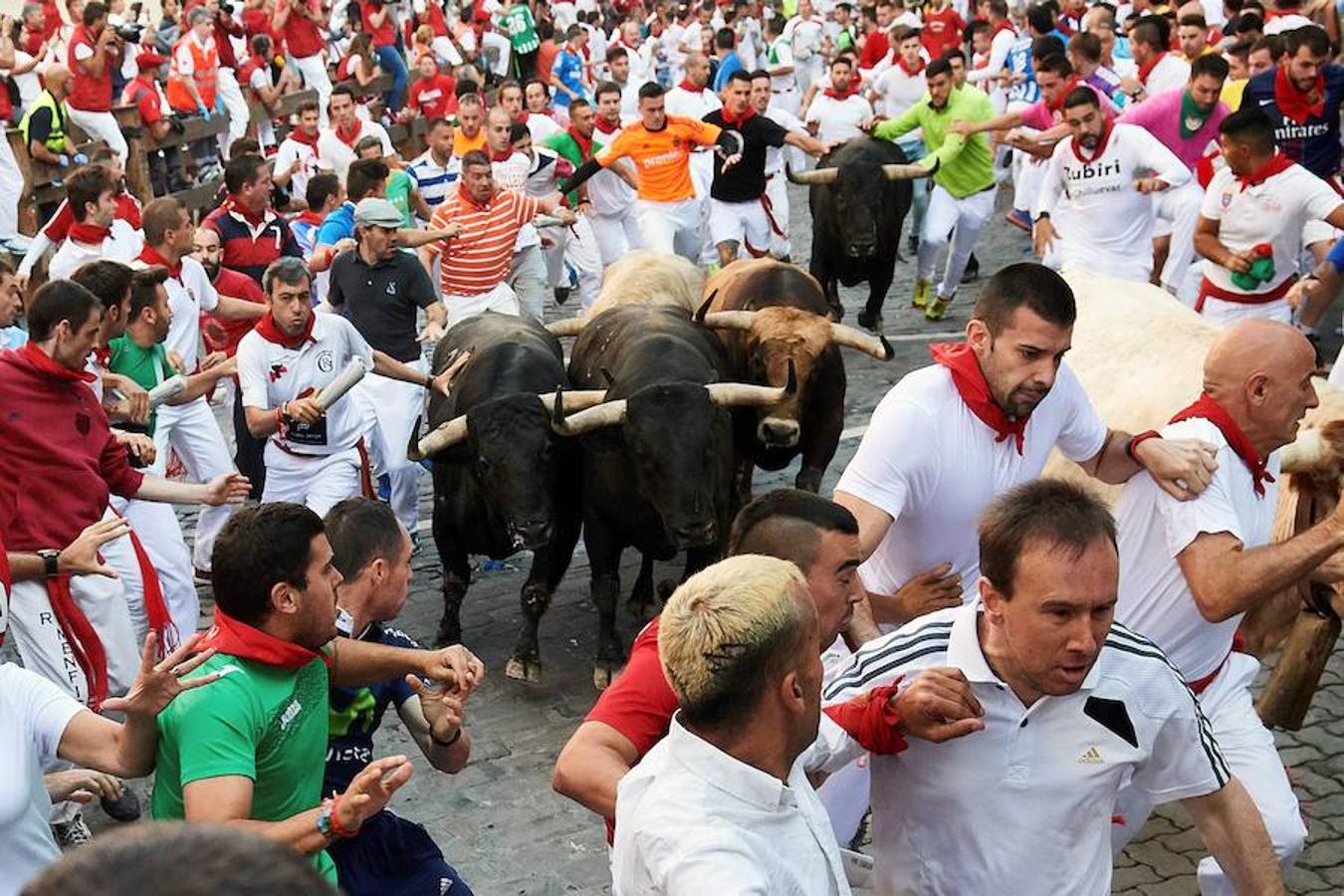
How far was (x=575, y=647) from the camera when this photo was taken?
888 centimetres

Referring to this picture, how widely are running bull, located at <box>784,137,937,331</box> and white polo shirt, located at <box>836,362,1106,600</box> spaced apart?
8771mm

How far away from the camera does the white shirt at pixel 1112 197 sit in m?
11.4

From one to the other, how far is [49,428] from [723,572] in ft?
13.8

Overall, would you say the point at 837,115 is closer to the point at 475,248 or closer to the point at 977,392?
the point at 475,248

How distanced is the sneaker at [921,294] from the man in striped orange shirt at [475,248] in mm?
4474

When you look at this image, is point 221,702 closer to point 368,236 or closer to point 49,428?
point 49,428

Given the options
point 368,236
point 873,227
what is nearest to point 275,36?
point 873,227

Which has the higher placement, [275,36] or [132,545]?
[132,545]

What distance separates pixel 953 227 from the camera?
49.4 feet

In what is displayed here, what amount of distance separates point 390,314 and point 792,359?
2.29 metres

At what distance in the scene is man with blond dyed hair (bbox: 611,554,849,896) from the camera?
9.86ft

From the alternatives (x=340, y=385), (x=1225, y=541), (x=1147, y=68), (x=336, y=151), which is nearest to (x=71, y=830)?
(x=340, y=385)

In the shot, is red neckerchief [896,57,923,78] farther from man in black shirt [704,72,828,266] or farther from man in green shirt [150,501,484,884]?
man in green shirt [150,501,484,884]

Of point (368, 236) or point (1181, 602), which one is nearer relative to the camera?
point (1181, 602)
